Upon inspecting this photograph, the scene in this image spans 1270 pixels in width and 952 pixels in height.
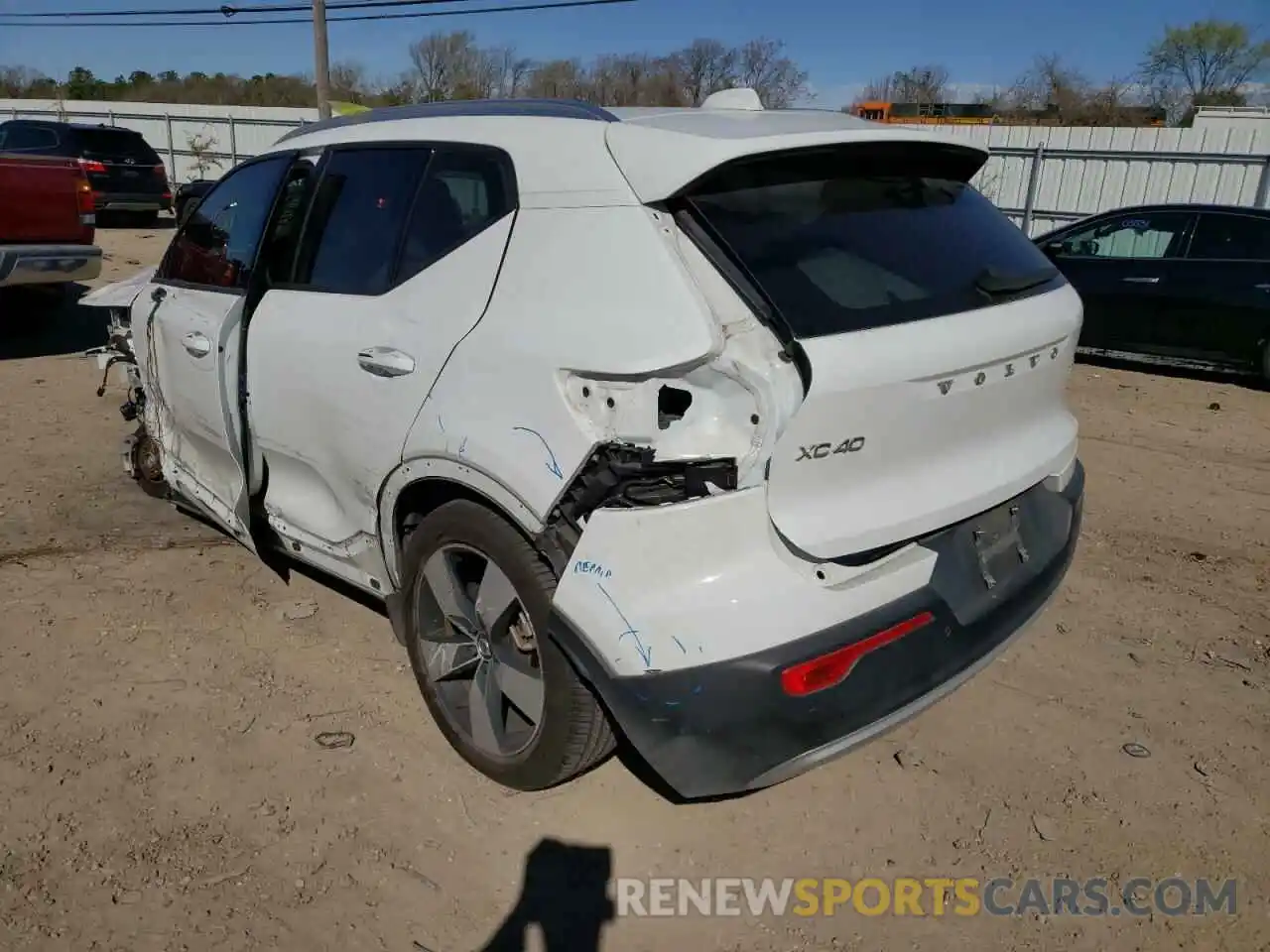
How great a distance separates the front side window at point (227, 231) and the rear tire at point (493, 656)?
4.89ft

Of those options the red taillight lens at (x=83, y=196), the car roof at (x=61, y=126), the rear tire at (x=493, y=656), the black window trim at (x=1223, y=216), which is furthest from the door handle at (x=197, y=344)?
the car roof at (x=61, y=126)

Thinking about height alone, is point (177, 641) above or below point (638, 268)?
below

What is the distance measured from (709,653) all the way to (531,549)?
1.96 feet

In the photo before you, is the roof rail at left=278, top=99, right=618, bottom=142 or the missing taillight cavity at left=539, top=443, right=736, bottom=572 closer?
the missing taillight cavity at left=539, top=443, right=736, bottom=572

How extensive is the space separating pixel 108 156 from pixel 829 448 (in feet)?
64.2

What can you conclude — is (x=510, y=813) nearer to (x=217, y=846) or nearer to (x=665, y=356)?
(x=217, y=846)

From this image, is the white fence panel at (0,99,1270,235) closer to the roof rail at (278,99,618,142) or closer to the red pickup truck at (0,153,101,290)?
the red pickup truck at (0,153,101,290)

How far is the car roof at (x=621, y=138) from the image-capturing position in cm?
230

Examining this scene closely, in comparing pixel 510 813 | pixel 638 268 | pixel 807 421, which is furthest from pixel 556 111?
pixel 510 813

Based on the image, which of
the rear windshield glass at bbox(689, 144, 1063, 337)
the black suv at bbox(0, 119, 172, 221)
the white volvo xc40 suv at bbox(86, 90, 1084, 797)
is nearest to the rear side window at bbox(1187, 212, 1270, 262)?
the white volvo xc40 suv at bbox(86, 90, 1084, 797)

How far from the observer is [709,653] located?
208cm

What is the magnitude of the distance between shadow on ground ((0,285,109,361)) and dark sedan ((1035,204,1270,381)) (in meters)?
9.01

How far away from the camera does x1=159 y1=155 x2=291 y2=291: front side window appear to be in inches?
141

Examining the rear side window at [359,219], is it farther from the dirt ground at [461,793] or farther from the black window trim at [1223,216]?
the black window trim at [1223,216]
